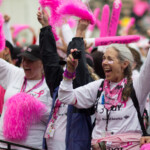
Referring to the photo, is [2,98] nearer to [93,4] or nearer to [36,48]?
[36,48]

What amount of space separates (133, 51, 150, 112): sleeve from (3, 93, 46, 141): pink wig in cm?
110

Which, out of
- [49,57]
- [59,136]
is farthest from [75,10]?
[59,136]

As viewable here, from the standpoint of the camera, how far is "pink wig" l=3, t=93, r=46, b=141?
376cm

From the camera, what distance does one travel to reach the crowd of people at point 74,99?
10.1 ft

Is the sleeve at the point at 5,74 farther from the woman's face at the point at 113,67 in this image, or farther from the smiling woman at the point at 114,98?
the woman's face at the point at 113,67

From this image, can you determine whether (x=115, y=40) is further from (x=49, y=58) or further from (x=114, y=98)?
(x=114, y=98)

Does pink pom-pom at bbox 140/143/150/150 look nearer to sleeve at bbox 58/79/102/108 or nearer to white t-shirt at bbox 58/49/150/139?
white t-shirt at bbox 58/49/150/139

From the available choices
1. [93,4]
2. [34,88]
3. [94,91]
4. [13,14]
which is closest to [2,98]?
[34,88]

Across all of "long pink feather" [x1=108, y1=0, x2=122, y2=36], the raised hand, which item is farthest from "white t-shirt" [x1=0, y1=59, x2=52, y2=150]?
"long pink feather" [x1=108, y1=0, x2=122, y2=36]

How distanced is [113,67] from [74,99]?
0.43m

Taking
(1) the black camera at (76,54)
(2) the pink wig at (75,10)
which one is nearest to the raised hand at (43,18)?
(2) the pink wig at (75,10)

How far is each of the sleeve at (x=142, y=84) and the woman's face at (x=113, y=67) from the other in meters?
0.17

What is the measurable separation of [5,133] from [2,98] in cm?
66

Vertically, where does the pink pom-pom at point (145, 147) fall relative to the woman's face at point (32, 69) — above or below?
below
